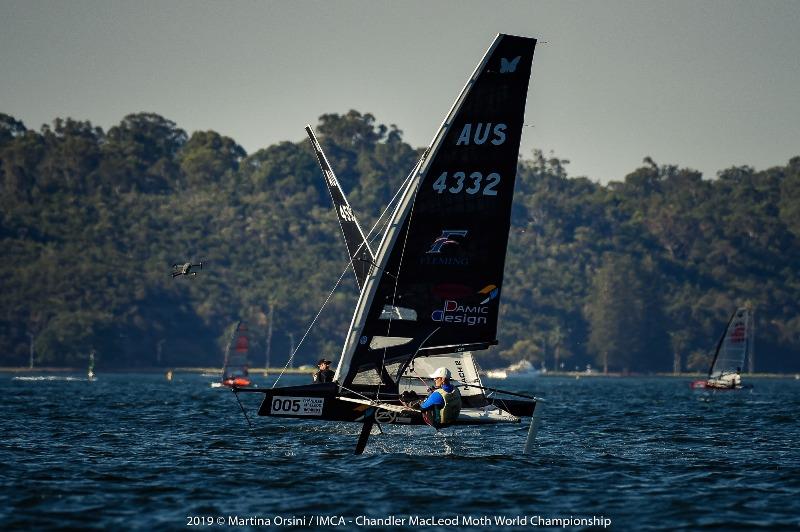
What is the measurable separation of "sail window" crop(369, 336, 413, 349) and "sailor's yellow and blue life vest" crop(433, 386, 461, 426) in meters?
2.09

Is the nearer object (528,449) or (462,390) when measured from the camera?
(528,449)

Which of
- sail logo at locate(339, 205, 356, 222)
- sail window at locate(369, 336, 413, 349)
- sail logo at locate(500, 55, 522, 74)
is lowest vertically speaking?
sail window at locate(369, 336, 413, 349)

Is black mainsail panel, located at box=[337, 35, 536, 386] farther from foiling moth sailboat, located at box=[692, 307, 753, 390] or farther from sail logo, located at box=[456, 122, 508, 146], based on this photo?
foiling moth sailboat, located at box=[692, 307, 753, 390]

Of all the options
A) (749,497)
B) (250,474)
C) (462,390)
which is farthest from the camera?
(462,390)

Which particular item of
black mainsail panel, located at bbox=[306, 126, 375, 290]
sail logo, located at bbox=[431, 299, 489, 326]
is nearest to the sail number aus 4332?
sail logo, located at bbox=[431, 299, 489, 326]

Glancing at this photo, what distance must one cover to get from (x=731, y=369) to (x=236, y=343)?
105 ft

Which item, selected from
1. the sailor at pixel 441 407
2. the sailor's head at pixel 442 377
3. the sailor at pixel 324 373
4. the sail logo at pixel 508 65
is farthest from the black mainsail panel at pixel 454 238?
the sailor at pixel 324 373

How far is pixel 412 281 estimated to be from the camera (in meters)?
31.0

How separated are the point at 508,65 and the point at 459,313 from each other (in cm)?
564

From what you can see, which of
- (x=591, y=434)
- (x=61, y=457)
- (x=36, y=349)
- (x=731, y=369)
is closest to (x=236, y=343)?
(x=731, y=369)

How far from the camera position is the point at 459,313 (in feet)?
102

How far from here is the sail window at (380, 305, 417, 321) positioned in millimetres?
31188

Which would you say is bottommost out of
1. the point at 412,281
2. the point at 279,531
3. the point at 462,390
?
the point at 279,531

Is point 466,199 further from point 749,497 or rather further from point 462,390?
point 749,497
